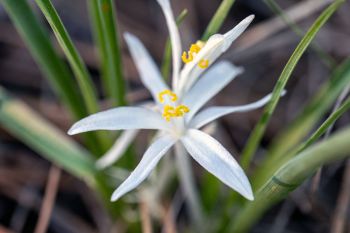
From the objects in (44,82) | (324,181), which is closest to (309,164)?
(324,181)

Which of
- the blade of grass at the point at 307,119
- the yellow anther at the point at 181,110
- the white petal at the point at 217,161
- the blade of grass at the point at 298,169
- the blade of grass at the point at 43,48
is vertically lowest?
the blade of grass at the point at 298,169

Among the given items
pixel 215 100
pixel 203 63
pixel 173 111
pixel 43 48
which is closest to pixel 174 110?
pixel 173 111

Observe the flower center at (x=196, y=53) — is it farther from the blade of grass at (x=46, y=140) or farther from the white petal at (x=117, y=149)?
the blade of grass at (x=46, y=140)

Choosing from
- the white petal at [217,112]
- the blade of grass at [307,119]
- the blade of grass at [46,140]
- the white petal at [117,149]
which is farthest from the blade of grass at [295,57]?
the blade of grass at [46,140]

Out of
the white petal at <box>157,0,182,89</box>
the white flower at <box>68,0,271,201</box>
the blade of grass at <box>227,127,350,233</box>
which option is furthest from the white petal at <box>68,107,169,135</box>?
the blade of grass at <box>227,127,350,233</box>

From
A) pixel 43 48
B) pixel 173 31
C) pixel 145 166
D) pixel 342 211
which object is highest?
pixel 43 48

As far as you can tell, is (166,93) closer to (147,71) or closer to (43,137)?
(147,71)

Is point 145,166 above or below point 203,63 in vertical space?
below
